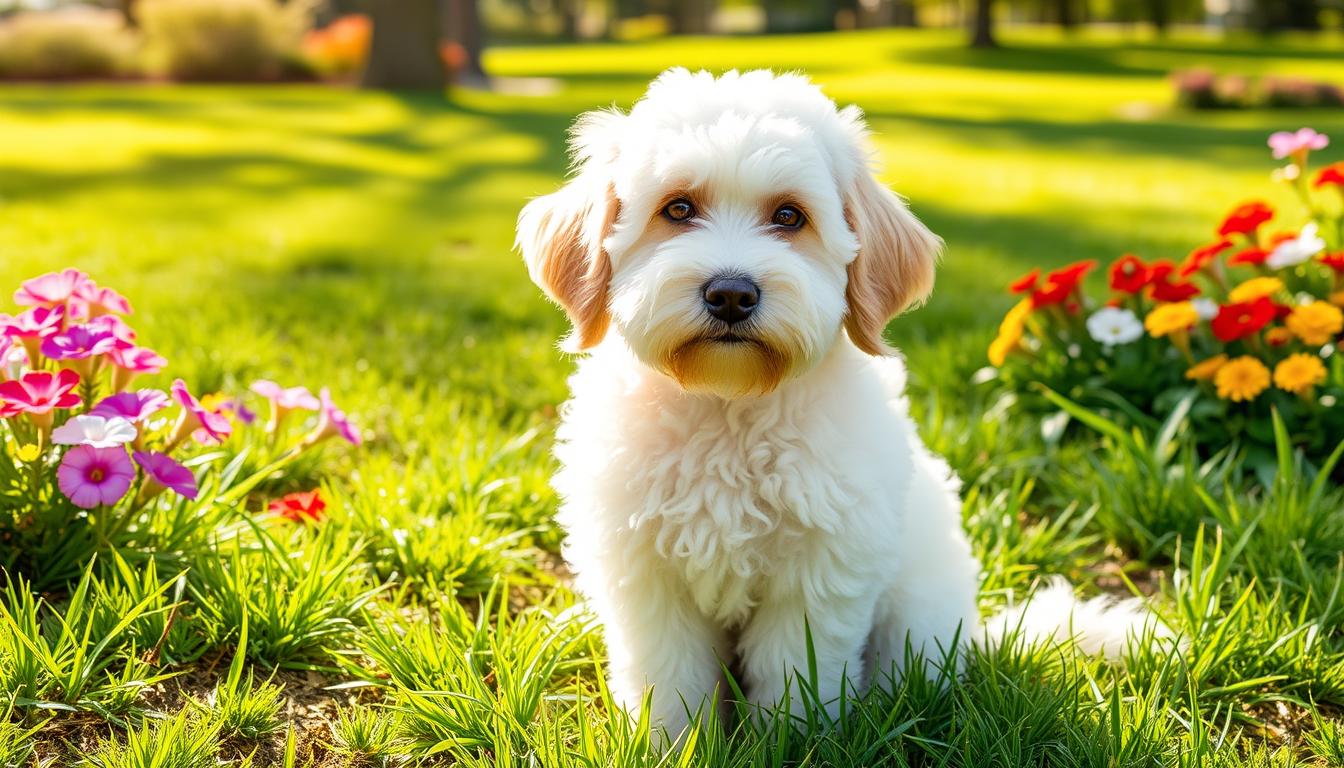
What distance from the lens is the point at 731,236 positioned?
2447 millimetres

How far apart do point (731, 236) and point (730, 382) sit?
312 mm

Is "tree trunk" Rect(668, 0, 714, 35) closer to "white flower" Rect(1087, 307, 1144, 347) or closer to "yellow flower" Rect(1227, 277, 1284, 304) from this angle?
"white flower" Rect(1087, 307, 1144, 347)

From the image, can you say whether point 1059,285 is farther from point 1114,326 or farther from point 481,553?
point 481,553

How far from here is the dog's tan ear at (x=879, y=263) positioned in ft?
8.59

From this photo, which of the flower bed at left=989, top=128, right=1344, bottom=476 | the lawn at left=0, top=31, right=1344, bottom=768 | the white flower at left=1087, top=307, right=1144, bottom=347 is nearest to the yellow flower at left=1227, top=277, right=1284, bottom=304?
the flower bed at left=989, top=128, right=1344, bottom=476

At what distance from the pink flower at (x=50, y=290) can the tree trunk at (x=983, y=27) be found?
122ft

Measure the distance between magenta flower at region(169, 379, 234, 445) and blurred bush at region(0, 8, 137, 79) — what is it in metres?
26.2

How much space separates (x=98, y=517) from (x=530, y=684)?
127 centimetres

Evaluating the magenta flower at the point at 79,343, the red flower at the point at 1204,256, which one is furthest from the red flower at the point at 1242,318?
the magenta flower at the point at 79,343

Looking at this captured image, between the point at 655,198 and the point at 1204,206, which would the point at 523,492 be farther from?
the point at 1204,206

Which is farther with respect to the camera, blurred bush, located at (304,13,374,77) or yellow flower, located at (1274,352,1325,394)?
blurred bush, located at (304,13,374,77)

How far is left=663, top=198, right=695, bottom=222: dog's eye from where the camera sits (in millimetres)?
2535

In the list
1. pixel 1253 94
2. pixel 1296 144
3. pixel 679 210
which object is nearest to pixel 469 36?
pixel 1253 94

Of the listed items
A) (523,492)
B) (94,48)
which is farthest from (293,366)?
(94,48)
